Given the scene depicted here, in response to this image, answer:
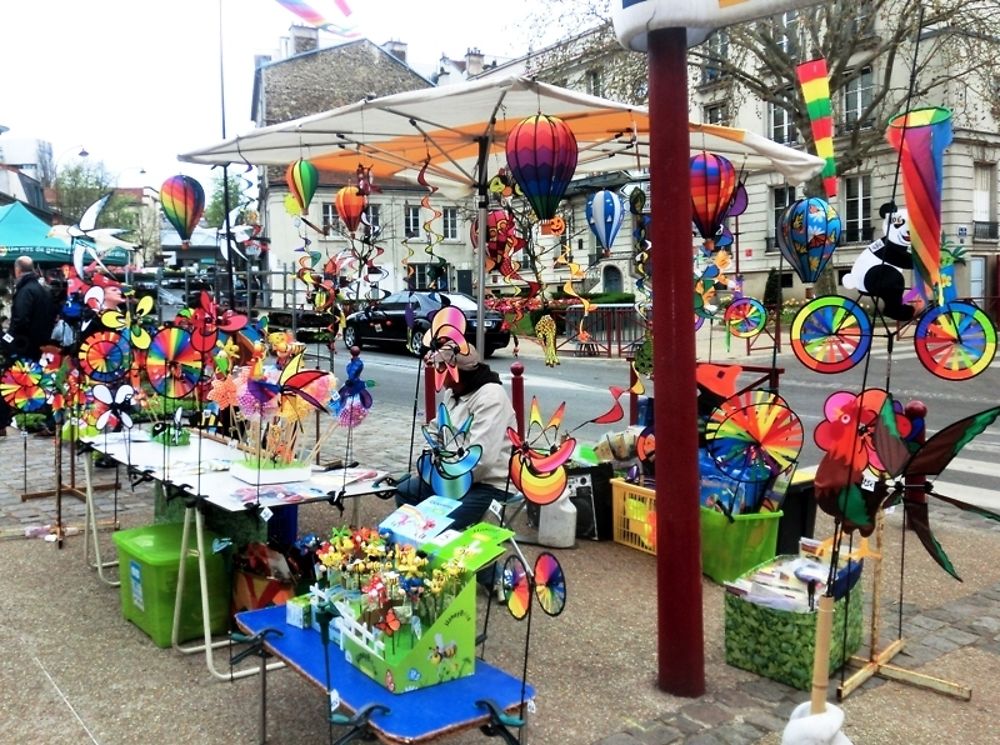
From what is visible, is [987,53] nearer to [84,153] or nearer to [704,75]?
[704,75]

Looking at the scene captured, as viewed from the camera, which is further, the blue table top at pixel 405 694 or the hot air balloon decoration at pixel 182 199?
the hot air balloon decoration at pixel 182 199

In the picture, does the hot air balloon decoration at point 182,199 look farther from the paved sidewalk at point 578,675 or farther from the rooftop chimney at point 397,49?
the rooftop chimney at point 397,49

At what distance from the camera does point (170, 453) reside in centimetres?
480

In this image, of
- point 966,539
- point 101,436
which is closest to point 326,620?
point 101,436

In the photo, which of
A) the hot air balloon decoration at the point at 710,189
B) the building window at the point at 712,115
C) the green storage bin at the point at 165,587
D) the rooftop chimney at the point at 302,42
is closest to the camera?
the green storage bin at the point at 165,587

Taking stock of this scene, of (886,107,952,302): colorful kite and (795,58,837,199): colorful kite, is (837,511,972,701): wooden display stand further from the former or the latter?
(795,58,837,199): colorful kite

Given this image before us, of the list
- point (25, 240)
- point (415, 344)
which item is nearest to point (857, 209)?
point (25, 240)

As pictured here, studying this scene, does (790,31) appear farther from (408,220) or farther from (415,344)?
(415,344)

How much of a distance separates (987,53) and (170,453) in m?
20.8

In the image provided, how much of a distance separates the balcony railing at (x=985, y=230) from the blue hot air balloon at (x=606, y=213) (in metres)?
24.2

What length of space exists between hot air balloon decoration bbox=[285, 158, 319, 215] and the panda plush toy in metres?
4.25

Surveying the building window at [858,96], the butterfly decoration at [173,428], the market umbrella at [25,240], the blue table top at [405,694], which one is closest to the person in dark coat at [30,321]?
the butterfly decoration at [173,428]

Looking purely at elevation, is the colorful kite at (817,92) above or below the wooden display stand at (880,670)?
above

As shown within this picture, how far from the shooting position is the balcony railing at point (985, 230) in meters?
26.1
